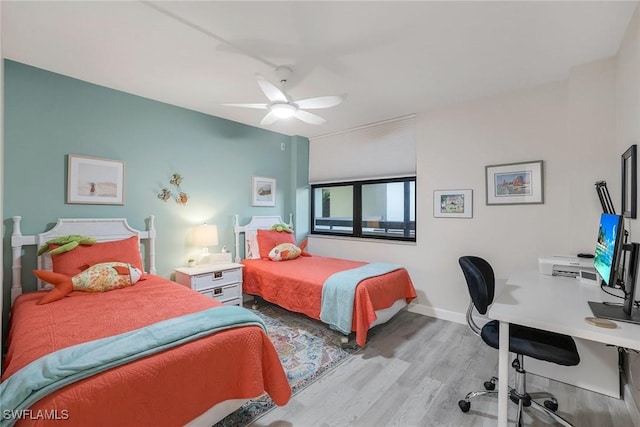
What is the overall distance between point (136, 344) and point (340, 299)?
174cm

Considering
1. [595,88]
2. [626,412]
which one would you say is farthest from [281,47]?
[626,412]

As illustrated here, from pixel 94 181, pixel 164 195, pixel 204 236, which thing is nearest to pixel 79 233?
pixel 94 181

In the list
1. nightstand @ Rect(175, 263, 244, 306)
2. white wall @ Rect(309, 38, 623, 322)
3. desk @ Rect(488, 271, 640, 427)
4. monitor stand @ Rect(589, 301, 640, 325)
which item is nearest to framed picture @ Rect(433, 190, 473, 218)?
white wall @ Rect(309, 38, 623, 322)

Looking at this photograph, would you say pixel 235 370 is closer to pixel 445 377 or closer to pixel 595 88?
pixel 445 377

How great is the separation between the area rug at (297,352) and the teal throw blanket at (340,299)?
218mm

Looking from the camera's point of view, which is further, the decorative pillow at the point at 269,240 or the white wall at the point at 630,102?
the decorative pillow at the point at 269,240

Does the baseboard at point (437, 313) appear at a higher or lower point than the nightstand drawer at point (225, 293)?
lower

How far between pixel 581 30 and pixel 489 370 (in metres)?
2.65

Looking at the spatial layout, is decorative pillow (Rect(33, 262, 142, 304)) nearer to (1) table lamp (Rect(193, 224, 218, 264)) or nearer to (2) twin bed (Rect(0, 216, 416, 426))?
(2) twin bed (Rect(0, 216, 416, 426))

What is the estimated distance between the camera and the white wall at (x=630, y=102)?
1.77 metres

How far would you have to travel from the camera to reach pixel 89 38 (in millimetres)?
2113

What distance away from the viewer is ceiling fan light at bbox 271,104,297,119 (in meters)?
2.46

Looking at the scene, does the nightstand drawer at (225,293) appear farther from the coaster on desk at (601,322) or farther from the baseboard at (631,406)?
the baseboard at (631,406)

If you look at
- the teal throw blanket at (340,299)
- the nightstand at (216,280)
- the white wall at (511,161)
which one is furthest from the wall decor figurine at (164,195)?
the white wall at (511,161)
